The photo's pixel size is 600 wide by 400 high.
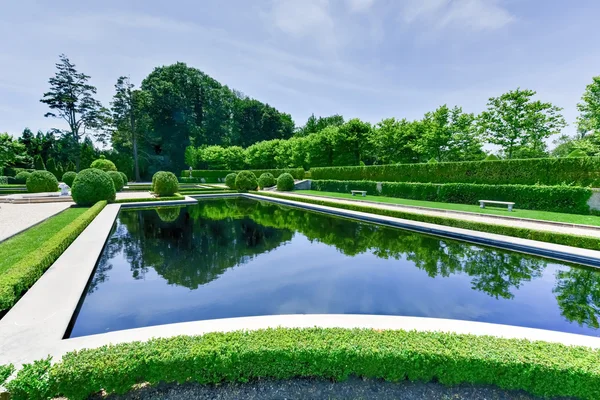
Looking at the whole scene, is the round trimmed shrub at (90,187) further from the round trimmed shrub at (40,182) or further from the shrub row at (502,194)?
the shrub row at (502,194)

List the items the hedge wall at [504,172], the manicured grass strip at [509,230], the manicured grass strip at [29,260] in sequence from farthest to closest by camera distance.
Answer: the hedge wall at [504,172] < the manicured grass strip at [509,230] < the manicured grass strip at [29,260]

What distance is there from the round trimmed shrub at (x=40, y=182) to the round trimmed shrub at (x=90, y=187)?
8.92 metres

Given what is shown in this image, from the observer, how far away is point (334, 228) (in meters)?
11.4

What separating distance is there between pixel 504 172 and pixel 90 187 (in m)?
23.5

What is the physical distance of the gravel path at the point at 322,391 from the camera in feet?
8.52

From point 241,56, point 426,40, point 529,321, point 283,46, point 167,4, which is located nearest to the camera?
point 529,321

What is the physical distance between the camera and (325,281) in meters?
5.85

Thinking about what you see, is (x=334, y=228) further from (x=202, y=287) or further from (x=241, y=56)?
(x=241, y=56)

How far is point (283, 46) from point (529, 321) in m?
15.3

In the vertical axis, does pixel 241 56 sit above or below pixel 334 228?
above

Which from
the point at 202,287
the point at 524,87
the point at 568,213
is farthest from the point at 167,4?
the point at 524,87

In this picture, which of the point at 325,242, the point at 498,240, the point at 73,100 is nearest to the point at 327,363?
the point at 325,242

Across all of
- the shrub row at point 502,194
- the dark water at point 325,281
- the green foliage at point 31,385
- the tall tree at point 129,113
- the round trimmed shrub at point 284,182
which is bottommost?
the dark water at point 325,281

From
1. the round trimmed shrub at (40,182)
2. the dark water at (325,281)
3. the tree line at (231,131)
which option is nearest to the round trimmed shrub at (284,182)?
the tree line at (231,131)
